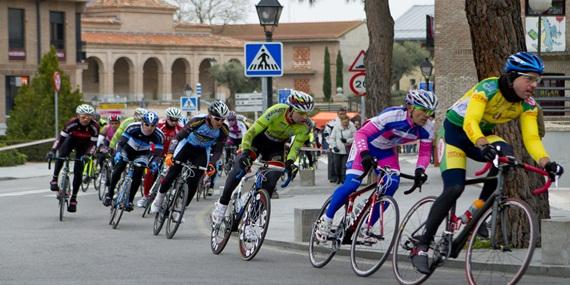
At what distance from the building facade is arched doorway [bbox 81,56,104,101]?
Answer: 17452 millimetres

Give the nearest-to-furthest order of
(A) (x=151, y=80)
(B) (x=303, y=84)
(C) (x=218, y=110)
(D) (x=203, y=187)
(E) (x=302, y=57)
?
(C) (x=218, y=110) → (D) (x=203, y=187) → (A) (x=151, y=80) → (B) (x=303, y=84) → (E) (x=302, y=57)

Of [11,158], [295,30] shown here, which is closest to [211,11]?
[295,30]

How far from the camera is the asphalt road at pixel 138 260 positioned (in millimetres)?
12281

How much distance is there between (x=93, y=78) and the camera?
318ft

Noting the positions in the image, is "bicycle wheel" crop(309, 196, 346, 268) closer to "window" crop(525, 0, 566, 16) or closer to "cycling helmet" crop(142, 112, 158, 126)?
"cycling helmet" crop(142, 112, 158, 126)

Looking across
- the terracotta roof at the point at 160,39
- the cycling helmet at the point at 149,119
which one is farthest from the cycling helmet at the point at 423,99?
the terracotta roof at the point at 160,39

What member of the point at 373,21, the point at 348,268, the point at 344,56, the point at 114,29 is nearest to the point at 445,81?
the point at 373,21

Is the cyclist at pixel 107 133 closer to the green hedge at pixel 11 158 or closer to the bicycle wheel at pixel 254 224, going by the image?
the bicycle wheel at pixel 254 224

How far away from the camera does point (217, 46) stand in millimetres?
103062

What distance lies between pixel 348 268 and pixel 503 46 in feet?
9.54

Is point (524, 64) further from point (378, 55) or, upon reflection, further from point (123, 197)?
point (378, 55)

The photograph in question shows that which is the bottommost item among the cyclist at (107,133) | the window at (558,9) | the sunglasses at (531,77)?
the cyclist at (107,133)

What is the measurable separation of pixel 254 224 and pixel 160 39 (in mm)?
86208

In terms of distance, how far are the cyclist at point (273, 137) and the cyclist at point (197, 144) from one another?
2.03 meters
